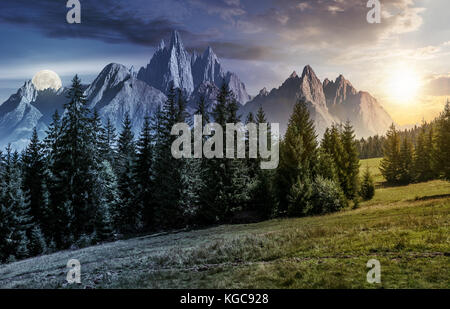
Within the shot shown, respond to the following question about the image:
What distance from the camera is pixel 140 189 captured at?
145 feet

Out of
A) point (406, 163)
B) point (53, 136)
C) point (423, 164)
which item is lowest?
point (423, 164)

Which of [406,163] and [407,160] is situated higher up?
[407,160]

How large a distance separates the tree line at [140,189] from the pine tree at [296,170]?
5.8 inches

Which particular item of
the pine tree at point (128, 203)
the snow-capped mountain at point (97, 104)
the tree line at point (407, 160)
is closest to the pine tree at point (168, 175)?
the pine tree at point (128, 203)

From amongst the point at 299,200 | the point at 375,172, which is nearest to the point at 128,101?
the point at 299,200

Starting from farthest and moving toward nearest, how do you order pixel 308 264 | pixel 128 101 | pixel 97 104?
1. pixel 128 101
2. pixel 97 104
3. pixel 308 264

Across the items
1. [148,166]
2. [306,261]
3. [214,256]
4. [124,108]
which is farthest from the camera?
[124,108]

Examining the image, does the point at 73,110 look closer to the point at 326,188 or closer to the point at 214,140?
the point at 214,140

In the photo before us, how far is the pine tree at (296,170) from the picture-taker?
117 feet

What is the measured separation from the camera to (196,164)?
38.3 meters

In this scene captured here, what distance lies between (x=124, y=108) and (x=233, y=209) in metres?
42.2

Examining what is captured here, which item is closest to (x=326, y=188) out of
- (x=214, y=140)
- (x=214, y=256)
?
(x=214, y=140)

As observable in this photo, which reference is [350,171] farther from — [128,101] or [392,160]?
[128,101]

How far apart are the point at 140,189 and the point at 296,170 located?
25.7 meters
